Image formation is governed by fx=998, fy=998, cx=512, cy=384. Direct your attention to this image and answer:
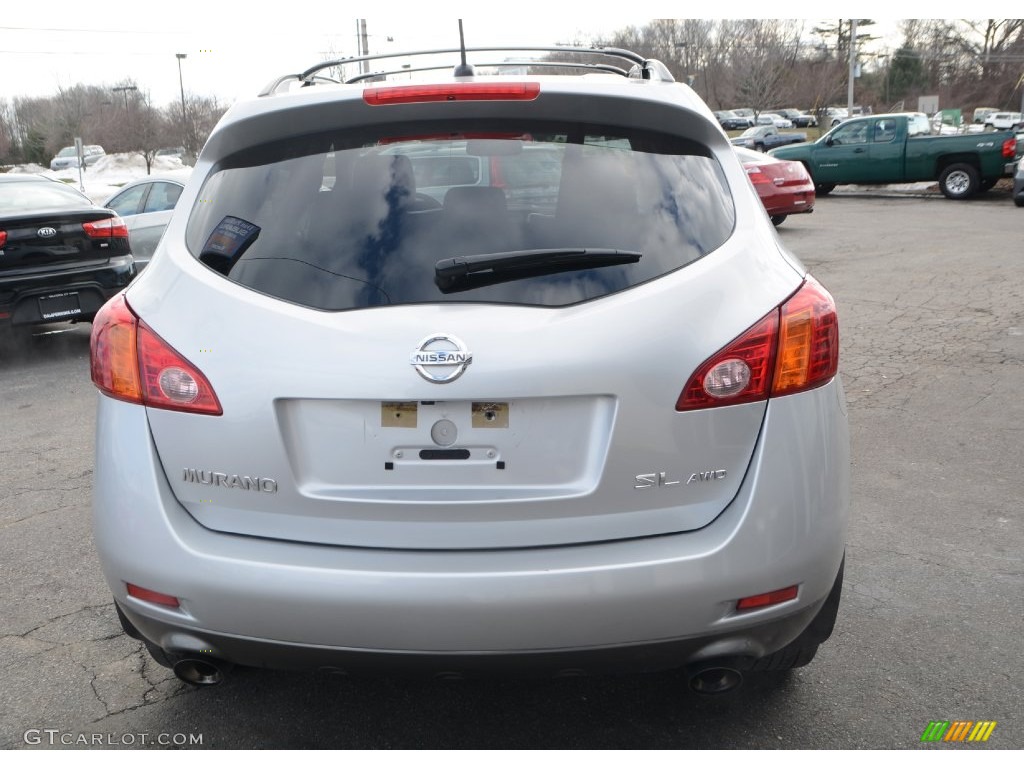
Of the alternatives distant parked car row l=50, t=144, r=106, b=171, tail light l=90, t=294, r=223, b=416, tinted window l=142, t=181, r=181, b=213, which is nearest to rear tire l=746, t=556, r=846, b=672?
tail light l=90, t=294, r=223, b=416

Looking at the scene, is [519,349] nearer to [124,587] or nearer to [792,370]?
[792,370]

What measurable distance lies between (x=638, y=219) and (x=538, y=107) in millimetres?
392

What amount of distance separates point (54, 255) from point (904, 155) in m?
19.3

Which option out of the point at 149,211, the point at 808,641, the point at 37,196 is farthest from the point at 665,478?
the point at 149,211

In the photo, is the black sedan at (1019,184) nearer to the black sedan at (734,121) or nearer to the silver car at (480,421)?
the silver car at (480,421)

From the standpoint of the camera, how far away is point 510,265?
2348 millimetres

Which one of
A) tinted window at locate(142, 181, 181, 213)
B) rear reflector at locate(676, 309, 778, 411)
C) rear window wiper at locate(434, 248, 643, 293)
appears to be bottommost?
tinted window at locate(142, 181, 181, 213)

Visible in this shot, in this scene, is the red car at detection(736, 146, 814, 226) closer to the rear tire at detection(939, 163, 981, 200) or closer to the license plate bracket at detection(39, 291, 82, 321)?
the rear tire at detection(939, 163, 981, 200)

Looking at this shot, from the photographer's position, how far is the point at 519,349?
2209mm

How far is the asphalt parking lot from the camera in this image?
2.81 metres

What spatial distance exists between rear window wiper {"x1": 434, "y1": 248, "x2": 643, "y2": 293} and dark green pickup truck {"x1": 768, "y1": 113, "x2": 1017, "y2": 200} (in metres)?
21.4

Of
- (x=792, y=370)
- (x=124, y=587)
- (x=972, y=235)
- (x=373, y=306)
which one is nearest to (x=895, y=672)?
(x=792, y=370)

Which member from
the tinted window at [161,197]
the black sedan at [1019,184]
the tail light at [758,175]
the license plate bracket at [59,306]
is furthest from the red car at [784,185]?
the license plate bracket at [59,306]

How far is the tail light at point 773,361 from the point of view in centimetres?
229
